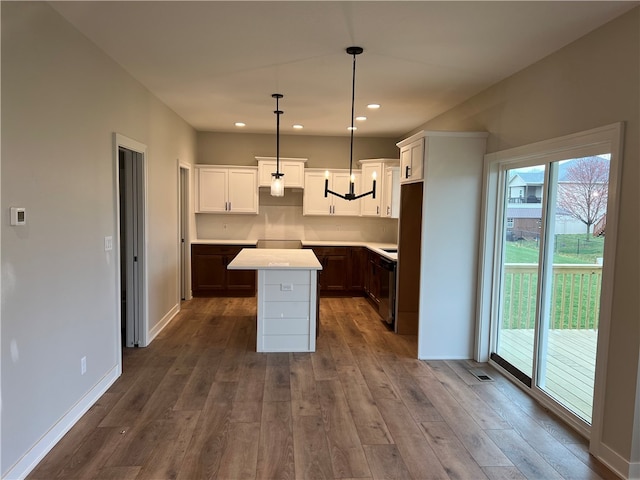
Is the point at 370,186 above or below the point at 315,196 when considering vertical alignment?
above

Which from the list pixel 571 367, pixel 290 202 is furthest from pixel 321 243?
pixel 571 367

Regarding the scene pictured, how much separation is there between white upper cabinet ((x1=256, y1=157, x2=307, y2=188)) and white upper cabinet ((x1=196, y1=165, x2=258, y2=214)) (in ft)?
0.39

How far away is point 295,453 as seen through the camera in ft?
8.50

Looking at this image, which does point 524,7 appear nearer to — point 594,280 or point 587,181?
point 587,181

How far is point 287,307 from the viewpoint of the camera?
435cm

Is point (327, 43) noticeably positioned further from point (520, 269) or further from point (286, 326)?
point (286, 326)

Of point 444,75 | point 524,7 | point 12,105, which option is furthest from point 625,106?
point 12,105

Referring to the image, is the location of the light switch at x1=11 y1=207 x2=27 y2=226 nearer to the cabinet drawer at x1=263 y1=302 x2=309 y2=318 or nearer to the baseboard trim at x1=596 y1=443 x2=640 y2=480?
the cabinet drawer at x1=263 y1=302 x2=309 y2=318

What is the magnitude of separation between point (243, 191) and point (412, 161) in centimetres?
331

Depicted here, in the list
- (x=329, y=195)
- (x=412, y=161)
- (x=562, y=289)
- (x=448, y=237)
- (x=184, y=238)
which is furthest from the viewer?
(x=329, y=195)

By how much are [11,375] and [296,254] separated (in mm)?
3302

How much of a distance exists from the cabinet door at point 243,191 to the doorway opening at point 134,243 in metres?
2.46

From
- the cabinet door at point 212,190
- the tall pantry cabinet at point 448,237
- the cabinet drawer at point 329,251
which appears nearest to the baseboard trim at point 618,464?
the tall pantry cabinet at point 448,237

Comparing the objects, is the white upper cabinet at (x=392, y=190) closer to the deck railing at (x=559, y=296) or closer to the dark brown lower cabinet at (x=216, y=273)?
the dark brown lower cabinet at (x=216, y=273)
